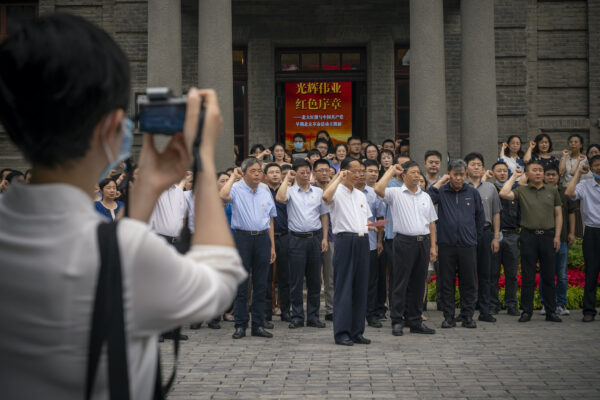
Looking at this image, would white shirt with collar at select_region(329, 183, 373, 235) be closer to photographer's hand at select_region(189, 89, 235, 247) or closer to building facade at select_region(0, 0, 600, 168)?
photographer's hand at select_region(189, 89, 235, 247)

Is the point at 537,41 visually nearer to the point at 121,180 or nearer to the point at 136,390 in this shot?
the point at 121,180

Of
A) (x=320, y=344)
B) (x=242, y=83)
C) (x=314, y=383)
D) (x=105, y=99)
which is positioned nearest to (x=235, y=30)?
(x=242, y=83)

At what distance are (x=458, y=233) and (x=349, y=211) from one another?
2.17 metres

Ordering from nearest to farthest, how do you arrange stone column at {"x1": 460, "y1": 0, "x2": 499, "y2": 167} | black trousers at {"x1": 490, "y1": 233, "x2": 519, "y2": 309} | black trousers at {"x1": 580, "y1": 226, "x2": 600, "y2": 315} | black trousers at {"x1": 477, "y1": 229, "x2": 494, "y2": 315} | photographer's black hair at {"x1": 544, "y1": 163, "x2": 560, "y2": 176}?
black trousers at {"x1": 580, "y1": 226, "x2": 600, "y2": 315}
black trousers at {"x1": 477, "y1": 229, "x2": 494, "y2": 315}
black trousers at {"x1": 490, "y1": 233, "x2": 519, "y2": 309}
photographer's black hair at {"x1": 544, "y1": 163, "x2": 560, "y2": 176}
stone column at {"x1": 460, "y1": 0, "x2": 499, "y2": 167}

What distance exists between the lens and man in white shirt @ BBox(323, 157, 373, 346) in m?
10.0

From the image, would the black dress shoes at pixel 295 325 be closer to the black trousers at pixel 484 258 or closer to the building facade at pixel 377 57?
the black trousers at pixel 484 258

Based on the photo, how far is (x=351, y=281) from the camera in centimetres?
1029

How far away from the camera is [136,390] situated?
1745mm

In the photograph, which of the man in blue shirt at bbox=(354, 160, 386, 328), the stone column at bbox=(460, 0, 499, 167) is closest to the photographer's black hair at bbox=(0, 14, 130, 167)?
the man in blue shirt at bbox=(354, 160, 386, 328)

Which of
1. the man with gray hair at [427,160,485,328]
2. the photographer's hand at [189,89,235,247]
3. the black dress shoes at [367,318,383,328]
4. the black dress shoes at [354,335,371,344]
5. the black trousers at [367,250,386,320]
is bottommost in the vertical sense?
the black dress shoes at [367,318,383,328]

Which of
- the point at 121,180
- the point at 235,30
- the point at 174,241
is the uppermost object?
the point at 235,30

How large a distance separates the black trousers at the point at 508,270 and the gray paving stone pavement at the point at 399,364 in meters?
1.42

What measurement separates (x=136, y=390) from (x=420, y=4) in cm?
1581

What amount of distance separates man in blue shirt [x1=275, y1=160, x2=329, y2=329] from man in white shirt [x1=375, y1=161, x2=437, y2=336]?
1.45 m
